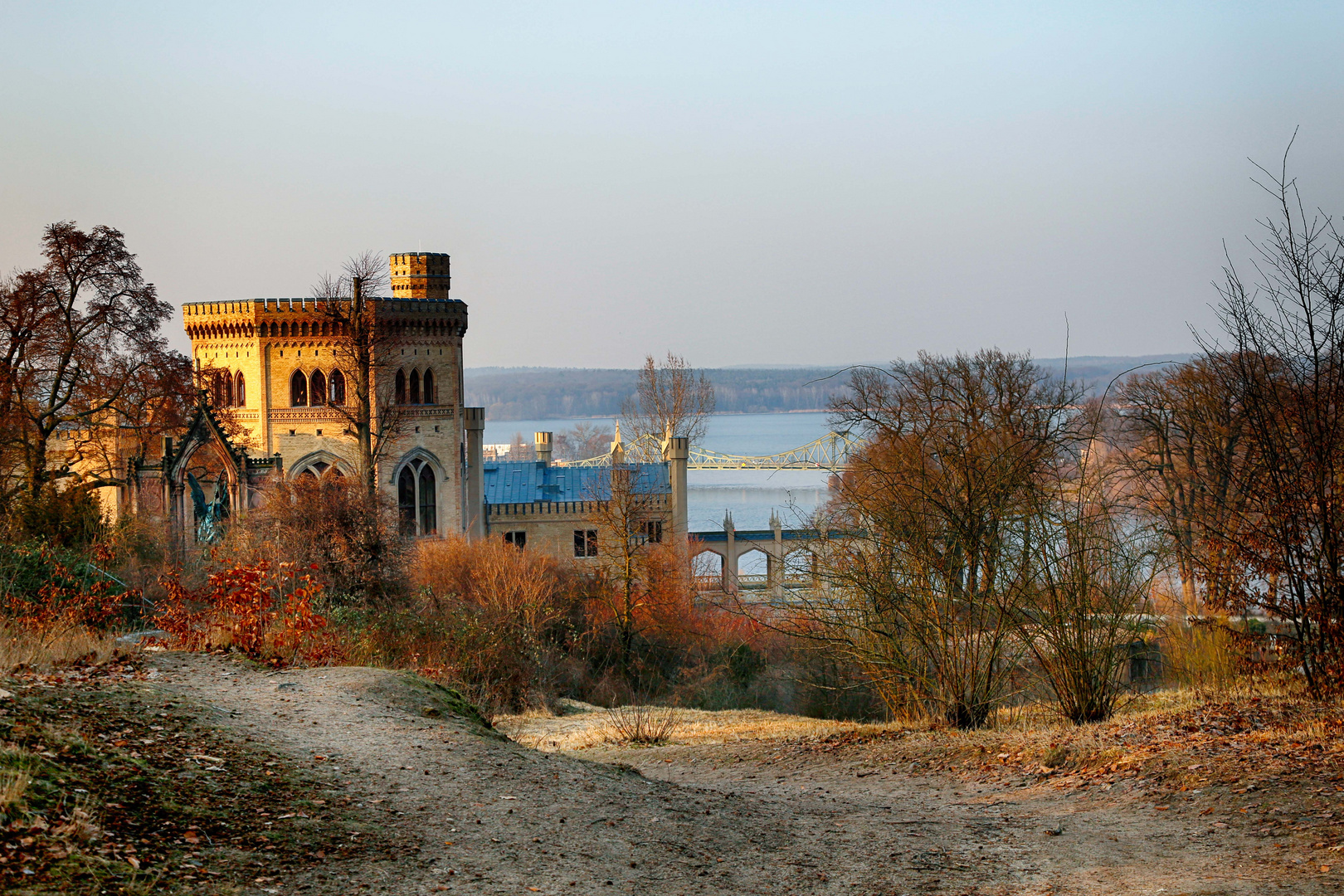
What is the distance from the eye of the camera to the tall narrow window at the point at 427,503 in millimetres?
37812

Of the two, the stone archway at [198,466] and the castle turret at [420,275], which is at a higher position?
the castle turret at [420,275]

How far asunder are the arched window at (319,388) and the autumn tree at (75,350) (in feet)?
32.9

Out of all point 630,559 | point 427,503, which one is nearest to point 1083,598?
point 630,559

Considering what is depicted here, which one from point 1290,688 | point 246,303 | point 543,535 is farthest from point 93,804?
point 543,535

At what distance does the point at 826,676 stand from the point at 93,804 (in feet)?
59.6

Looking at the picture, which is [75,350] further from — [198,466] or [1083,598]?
[1083,598]

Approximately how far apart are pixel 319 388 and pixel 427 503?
516 centimetres

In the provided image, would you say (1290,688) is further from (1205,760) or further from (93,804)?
(93,804)

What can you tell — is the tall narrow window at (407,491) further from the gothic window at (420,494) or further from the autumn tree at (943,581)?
the autumn tree at (943,581)

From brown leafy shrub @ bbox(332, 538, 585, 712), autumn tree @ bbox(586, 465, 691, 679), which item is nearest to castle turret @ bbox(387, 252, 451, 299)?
autumn tree @ bbox(586, 465, 691, 679)

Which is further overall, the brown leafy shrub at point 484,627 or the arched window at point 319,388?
the arched window at point 319,388

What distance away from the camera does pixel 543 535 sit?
42.5 meters

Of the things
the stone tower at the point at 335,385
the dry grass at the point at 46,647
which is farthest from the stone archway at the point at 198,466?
the dry grass at the point at 46,647

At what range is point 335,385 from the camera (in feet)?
120
